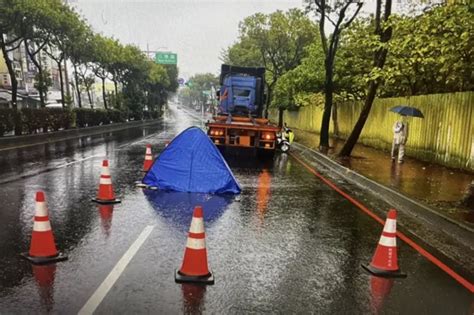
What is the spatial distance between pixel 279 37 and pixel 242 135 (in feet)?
86.4

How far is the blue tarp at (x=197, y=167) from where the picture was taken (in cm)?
949

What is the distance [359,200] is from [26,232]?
6.54m

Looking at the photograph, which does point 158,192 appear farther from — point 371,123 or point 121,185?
point 371,123

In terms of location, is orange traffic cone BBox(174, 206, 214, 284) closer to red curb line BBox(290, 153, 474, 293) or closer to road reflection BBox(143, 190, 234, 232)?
road reflection BBox(143, 190, 234, 232)

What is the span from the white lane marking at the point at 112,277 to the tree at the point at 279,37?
31.7 m

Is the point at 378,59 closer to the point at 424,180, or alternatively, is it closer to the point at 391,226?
the point at 424,180

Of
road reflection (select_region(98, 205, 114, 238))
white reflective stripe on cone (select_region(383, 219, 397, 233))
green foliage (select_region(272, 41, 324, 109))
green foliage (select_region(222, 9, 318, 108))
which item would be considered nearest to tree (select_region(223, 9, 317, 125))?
green foliage (select_region(222, 9, 318, 108))

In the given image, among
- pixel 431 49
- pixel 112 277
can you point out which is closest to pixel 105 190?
pixel 112 277

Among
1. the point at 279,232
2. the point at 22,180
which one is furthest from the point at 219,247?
the point at 22,180

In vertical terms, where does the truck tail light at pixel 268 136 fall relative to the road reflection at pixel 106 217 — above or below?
above

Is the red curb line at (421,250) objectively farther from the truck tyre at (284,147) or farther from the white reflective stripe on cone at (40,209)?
the truck tyre at (284,147)

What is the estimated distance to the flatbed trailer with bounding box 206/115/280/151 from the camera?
52.4ft

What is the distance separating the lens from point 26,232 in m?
6.25

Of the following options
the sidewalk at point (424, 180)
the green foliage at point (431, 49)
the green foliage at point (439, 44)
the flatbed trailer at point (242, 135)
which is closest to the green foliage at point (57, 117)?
the flatbed trailer at point (242, 135)
